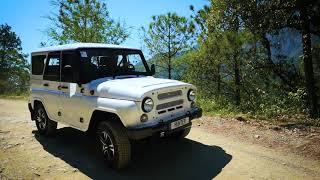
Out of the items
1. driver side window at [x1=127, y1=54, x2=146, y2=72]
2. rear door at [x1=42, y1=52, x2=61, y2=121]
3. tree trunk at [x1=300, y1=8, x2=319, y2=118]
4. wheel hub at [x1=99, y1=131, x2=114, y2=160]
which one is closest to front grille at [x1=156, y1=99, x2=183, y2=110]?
wheel hub at [x1=99, y1=131, x2=114, y2=160]

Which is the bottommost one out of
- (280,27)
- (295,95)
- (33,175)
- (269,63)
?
(33,175)

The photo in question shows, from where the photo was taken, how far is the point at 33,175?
5781 mm

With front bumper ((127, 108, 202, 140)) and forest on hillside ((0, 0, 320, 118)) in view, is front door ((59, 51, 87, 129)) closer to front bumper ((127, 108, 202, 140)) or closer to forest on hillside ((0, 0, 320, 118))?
front bumper ((127, 108, 202, 140))

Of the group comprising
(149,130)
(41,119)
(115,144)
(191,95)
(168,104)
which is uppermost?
(191,95)

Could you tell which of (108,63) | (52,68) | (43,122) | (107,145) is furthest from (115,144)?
(43,122)

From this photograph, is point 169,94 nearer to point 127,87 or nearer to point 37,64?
point 127,87

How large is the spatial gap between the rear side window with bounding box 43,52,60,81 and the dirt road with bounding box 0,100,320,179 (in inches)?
59.5

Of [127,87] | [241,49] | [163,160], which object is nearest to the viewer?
[127,87]

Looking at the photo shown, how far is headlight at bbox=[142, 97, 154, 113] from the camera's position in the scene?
543 cm

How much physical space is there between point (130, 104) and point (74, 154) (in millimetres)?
2196

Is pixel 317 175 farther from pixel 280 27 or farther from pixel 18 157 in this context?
pixel 280 27

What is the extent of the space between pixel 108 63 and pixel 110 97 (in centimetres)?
124

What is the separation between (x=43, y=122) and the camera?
8227 mm

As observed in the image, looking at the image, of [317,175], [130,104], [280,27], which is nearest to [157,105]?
[130,104]
